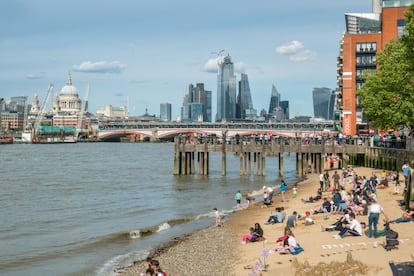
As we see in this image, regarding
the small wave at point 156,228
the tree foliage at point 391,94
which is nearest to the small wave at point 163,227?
the small wave at point 156,228

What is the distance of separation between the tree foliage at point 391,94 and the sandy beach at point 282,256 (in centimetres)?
1442

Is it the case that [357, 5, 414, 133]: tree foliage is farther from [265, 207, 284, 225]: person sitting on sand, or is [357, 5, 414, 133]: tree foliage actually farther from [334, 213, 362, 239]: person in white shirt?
[334, 213, 362, 239]: person in white shirt

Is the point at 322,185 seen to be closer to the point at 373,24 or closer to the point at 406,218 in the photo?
the point at 406,218

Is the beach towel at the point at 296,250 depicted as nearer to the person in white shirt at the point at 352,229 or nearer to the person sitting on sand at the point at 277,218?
the person in white shirt at the point at 352,229

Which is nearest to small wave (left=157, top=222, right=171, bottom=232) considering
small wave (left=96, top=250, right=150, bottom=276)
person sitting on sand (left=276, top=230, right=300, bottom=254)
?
small wave (left=96, top=250, right=150, bottom=276)

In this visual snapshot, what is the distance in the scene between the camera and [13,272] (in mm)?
22531

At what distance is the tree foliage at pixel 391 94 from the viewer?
43375 millimetres

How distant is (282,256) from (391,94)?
2901 centimetres

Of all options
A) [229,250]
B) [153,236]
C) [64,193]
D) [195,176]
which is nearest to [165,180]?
[195,176]

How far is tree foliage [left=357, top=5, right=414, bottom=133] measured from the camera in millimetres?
43375

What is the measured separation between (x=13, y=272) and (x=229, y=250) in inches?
340

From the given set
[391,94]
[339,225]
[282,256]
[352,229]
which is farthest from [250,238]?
[391,94]

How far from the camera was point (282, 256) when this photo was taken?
19.8m

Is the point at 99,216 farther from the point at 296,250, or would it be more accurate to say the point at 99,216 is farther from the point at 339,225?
the point at 296,250
